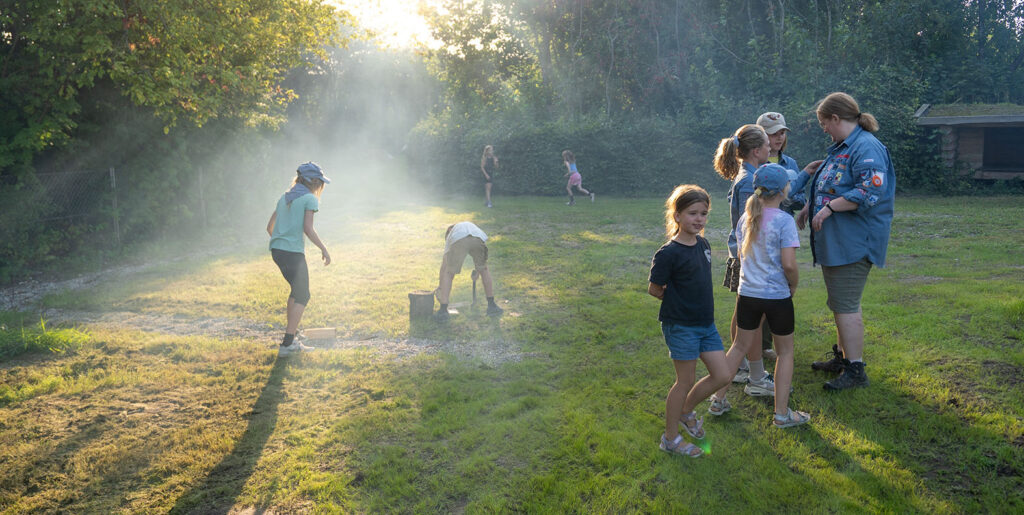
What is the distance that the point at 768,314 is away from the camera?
406cm

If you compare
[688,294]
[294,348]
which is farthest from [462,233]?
[688,294]

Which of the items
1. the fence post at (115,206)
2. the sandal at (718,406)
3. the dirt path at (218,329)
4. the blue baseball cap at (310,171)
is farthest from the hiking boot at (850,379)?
the fence post at (115,206)

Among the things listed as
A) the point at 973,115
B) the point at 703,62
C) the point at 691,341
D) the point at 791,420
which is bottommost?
the point at 791,420

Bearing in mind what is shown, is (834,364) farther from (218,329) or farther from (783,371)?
(218,329)

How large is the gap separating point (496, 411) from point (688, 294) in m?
1.72

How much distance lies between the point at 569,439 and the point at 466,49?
1140 inches

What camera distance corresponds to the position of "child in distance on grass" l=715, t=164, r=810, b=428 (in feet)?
13.0

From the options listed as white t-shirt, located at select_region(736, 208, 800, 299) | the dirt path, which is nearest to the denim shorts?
white t-shirt, located at select_region(736, 208, 800, 299)

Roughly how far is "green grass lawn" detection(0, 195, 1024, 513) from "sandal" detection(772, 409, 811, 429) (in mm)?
52

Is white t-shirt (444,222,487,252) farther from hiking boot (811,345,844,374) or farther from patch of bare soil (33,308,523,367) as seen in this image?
hiking boot (811,345,844,374)

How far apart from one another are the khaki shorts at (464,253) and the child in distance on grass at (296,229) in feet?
4.87

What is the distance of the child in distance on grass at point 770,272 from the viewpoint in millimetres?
3949

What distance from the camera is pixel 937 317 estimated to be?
6141 mm

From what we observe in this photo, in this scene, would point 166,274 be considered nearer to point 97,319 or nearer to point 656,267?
point 97,319
